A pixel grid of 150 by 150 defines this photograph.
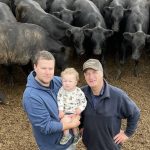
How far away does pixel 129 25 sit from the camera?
10211 millimetres

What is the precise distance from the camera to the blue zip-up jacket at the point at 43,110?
434cm

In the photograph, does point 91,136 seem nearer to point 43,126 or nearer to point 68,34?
point 43,126

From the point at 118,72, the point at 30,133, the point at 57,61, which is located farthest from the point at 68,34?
the point at 30,133

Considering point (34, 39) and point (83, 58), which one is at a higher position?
point (34, 39)

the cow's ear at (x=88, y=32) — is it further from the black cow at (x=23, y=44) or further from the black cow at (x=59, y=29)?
the black cow at (x=23, y=44)

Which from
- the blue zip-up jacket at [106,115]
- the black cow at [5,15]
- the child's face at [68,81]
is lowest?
the black cow at [5,15]

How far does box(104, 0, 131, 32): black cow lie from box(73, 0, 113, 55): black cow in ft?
0.98

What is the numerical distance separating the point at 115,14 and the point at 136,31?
2.84 feet

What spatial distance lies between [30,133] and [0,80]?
8.67ft

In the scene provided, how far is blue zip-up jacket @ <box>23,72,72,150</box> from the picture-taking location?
4.34 metres

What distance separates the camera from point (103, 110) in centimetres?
462

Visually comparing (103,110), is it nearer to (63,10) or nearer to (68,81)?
(68,81)

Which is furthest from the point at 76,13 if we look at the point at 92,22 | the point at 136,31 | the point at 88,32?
the point at 136,31

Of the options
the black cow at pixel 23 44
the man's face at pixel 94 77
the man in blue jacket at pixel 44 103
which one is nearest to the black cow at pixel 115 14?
the black cow at pixel 23 44
